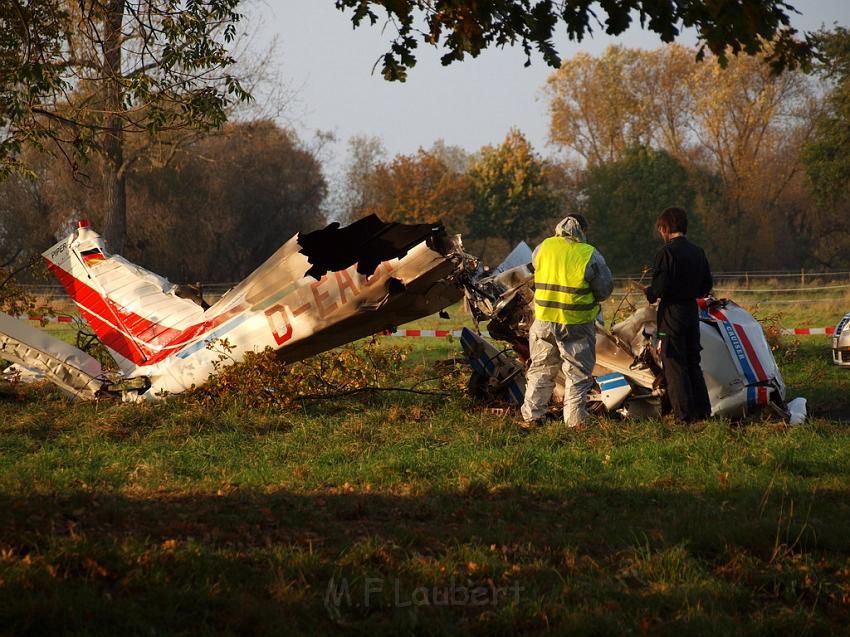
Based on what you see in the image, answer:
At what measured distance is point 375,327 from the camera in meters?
9.05

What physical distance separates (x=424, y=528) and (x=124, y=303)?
6.50 metres

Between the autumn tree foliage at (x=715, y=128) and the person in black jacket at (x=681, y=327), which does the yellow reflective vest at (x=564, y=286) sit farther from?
the autumn tree foliage at (x=715, y=128)

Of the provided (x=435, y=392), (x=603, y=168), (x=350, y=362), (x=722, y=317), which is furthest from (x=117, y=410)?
(x=603, y=168)

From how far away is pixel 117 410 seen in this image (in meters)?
9.19

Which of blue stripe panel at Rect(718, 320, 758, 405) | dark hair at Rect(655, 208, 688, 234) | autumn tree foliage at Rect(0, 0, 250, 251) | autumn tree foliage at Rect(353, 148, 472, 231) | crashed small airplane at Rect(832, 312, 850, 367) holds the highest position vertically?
autumn tree foliage at Rect(353, 148, 472, 231)

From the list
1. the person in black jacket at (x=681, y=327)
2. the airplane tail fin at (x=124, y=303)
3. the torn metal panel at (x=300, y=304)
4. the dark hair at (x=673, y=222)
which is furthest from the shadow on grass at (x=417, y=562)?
the airplane tail fin at (x=124, y=303)

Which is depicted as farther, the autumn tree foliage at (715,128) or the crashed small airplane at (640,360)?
the autumn tree foliage at (715,128)

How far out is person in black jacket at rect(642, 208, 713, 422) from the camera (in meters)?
8.23

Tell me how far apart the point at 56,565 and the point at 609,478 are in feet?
12.0

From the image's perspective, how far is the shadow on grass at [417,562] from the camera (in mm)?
3879

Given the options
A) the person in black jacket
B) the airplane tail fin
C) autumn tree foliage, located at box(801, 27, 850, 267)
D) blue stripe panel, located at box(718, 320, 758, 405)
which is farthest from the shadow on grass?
autumn tree foliage, located at box(801, 27, 850, 267)

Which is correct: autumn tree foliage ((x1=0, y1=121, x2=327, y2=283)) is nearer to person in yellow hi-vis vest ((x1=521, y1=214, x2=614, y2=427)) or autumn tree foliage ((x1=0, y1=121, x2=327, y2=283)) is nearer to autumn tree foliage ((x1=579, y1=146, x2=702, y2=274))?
autumn tree foliage ((x1=579, y1=146, x2=702, y2=274))

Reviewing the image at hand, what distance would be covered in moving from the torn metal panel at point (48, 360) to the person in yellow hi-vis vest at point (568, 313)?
15.6 feet

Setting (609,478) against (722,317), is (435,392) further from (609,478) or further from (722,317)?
(609,478)
